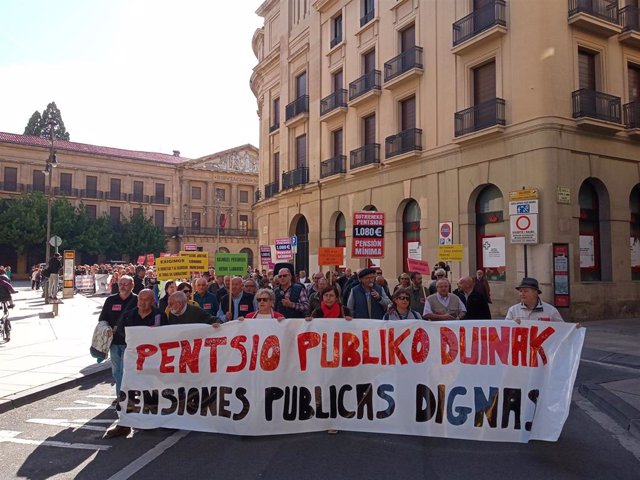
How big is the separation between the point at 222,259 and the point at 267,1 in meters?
27.8

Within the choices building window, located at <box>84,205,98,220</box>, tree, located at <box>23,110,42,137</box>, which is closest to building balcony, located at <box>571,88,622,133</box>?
building window, located at <box>84,205,98,220</box>

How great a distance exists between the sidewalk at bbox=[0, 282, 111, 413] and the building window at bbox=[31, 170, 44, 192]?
47.8 meters

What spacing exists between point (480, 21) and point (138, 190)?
184 feet

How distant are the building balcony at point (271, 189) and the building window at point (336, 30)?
8.89 m

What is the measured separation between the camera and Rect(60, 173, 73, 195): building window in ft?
200

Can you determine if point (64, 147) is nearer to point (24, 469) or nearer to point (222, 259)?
point (222, 259)

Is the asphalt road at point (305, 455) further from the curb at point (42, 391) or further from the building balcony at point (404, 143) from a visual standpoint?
the building balcony at point (404, 143)

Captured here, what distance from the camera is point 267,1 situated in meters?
32.8

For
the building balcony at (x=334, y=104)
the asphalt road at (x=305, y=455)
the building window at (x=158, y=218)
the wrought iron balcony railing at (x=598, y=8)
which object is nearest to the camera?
the asphalt road at (x=305, y=455)

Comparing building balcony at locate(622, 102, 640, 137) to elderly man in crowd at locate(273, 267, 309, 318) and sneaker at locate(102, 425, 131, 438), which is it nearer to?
elderly man in crowd at locate(273, 267, 309, 318)

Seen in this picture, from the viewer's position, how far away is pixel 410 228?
21906 mm

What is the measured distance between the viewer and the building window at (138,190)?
66312 mm

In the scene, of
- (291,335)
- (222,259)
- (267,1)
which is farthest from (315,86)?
(291,335)

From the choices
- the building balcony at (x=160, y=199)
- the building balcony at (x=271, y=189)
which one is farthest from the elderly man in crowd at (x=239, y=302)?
the building balcony at (x=160, y=199)
